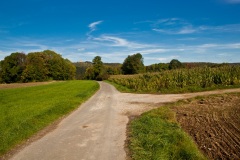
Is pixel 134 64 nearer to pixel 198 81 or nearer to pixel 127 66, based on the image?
pixel 127 66

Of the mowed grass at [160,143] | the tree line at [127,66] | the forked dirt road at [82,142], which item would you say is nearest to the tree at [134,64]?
the tree line at [127,66]

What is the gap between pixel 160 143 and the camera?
810 cm

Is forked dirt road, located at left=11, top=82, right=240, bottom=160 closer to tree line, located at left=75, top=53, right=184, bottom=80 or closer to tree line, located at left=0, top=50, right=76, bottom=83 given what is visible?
tree line, located at left=0, top=50, right=76, bottom=83

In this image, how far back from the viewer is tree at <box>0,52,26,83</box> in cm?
8000

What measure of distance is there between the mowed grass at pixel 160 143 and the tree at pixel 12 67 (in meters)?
80.3

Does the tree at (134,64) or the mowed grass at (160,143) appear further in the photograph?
the tree at (134,64)

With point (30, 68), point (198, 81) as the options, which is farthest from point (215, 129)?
point (30, 68)

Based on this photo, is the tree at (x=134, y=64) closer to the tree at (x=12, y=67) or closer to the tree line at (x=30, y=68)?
the tree line at (x=30, y=68)


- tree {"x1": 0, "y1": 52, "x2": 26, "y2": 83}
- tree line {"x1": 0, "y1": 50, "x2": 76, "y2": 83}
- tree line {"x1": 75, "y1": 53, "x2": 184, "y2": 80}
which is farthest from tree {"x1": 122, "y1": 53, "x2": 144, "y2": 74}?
tree {"x1": 0, "y1": 52, "x2": 26, "y2": 83}

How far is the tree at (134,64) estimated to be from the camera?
352 ft

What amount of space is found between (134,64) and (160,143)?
100111mm

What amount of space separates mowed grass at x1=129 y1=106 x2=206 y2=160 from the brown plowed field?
1.81ft

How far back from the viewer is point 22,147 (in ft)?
28.7

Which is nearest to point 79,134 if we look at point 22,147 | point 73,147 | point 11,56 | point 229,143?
point 73,147
